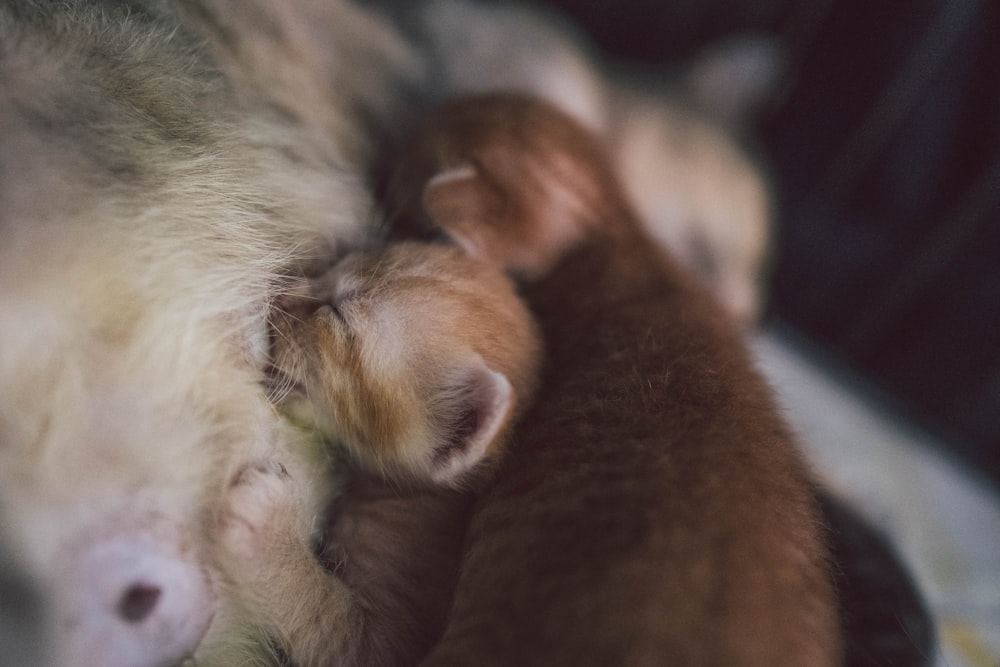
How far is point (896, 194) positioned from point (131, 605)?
1.10 m

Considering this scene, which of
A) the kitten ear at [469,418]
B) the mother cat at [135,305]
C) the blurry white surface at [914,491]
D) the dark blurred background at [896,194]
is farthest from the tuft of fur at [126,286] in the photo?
the dark blurred background at [896,194]

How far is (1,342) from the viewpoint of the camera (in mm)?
532

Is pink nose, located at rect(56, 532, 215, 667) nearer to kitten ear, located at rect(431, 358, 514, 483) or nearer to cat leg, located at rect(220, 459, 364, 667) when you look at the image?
cat leg, located at rect(220, 459, 364, 667)

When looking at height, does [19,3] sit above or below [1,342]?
above

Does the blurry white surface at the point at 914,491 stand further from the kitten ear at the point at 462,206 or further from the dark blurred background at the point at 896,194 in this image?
the kitten ear at the point at 462,206

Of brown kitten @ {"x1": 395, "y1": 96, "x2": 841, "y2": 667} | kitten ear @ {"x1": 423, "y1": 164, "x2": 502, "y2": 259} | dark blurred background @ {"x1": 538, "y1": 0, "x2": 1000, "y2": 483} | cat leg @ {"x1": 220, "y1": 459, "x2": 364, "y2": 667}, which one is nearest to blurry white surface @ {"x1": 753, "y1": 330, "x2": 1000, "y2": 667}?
dark blurred background @ {"x1": 538, "y1": 0, "x2": 1000, "y2": 483}

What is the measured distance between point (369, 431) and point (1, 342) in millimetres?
299

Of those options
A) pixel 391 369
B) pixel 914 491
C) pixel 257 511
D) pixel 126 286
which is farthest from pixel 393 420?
pixel 914 491

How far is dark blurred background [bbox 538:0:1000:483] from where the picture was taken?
3.42 ft

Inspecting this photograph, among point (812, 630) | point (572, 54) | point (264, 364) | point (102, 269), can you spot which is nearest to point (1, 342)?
point (102, 269)

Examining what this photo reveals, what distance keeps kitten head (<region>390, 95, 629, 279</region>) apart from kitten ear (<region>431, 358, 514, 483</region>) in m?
0.22

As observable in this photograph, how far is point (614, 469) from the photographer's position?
64 cm

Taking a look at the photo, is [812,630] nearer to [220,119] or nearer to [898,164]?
[220,119]

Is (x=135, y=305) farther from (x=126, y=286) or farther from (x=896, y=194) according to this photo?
(x=896, y=194)
